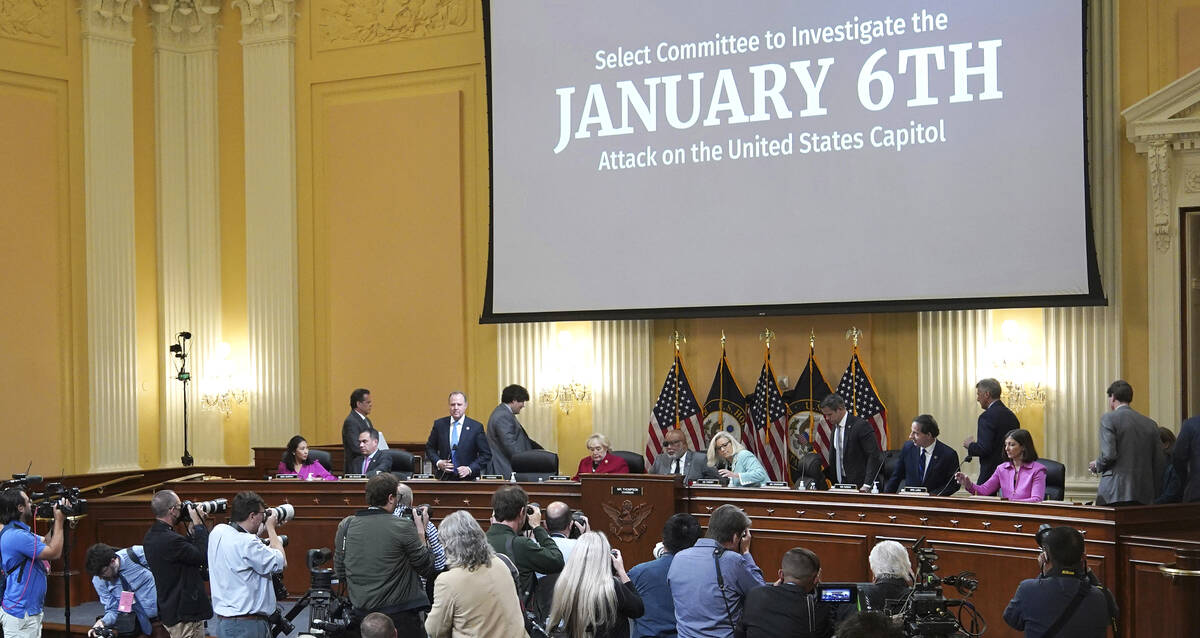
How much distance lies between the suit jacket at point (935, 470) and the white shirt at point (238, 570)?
4377mm

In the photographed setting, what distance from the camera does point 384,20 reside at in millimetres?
13328

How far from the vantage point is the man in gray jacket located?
8086 mm

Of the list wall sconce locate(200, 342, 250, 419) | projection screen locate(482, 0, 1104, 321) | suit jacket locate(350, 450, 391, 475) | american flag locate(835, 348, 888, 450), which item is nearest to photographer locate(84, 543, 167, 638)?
suit jacket locate(350, 450, 391, 475)

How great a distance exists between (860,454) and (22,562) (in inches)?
214

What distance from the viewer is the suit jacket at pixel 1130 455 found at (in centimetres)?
809

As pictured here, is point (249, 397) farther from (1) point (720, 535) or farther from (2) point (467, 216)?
(1) point (720, 535)

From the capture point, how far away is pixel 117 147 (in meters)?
13.3

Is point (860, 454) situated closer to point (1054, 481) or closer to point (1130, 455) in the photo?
point (1054, 481)

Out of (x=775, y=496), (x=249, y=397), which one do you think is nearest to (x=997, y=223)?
(x=775, y=496)

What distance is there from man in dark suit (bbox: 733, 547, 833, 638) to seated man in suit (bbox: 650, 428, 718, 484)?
13.7 feet

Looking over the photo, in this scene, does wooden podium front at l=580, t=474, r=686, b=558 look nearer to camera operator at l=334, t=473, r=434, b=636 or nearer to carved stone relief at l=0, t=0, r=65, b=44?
camera operator at l=334, t=473, r=434, b=636

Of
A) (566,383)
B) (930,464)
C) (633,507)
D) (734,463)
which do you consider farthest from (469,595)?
(566,383)

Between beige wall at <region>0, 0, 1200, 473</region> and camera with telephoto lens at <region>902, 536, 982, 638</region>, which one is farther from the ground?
beige wall at <region>0, 0, 1200, 473</region>

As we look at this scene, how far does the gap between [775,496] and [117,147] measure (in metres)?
8.07
